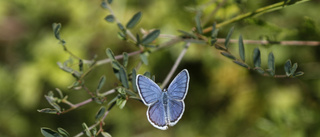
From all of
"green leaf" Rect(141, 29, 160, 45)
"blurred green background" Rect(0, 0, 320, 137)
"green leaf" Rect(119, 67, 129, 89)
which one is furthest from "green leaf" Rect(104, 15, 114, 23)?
"blurred green background" Rect(0, 0, 320, 137)

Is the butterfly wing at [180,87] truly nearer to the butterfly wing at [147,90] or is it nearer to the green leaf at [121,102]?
the butterfly wing at [147,90]

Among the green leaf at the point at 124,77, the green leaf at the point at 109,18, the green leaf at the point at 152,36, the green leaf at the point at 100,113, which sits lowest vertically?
the green leaf at the point at 100,113

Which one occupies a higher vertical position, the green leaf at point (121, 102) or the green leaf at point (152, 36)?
the green leaf at point (152, 36)

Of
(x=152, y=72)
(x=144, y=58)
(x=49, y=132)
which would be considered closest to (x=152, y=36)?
(x=144, y=58)

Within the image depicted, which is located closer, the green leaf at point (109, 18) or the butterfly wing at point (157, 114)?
the butterfly wing at point (157, 114)

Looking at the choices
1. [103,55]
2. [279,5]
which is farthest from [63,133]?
[103,55]

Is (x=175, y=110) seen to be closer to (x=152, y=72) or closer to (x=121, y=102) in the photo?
(x=121, y=102)

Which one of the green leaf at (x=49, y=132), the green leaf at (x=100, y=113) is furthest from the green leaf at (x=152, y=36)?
the green leaf at (x=49, y=132)

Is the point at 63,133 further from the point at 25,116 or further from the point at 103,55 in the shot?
the point at 25,116

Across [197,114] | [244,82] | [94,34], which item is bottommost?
[197,114]
